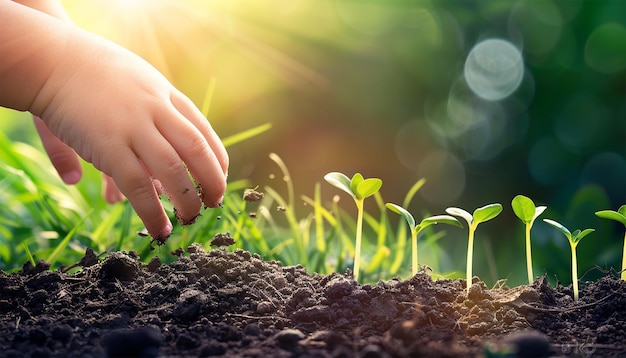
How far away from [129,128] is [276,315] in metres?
0.51

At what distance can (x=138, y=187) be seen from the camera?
1349mm

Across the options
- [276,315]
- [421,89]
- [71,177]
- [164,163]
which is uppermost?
[421,89]

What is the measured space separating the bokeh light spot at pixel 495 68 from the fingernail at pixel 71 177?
8.34ft

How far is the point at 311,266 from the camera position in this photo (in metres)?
2.22

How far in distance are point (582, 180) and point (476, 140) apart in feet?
2.16

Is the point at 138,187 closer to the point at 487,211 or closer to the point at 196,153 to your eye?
the point at 196,153

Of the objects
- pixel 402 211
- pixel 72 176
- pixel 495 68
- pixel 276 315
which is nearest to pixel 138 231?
pixel 72 176

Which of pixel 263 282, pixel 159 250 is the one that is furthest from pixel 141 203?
pixel 159 250

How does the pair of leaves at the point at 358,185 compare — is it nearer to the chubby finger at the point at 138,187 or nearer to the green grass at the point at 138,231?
the chubby finger at the point at 138,187

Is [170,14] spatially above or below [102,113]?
above

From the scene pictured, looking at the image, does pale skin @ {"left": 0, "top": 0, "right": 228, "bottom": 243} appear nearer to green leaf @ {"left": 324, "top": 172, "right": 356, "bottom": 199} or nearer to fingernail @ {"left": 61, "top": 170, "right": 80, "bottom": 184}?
green leaf @ {"left": 324, "top": 172, "right": 356, "bottom": 199}

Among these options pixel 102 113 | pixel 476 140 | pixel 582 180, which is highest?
pixel 476 140

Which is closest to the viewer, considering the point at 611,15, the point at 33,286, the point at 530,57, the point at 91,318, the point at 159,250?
the point at 91,318

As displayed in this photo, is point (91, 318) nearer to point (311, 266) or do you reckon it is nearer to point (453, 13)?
point (311, 266)
